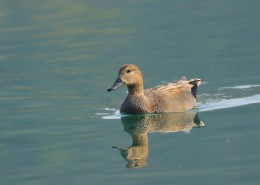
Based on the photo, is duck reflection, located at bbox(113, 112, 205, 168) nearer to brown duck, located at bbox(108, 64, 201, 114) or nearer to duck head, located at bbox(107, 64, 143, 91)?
brown duck, located at bbox(108, 64, 201, 114)

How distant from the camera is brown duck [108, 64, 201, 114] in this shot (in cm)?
1752

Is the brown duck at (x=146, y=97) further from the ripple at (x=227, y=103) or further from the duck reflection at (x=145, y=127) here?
the ripple at (x=227, y=103)

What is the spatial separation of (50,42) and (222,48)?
18.2 ft

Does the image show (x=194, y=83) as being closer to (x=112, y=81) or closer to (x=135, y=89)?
(x=135, y=89)

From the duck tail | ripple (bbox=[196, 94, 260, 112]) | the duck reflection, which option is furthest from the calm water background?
the duck tail

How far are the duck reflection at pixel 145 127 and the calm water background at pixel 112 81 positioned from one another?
0.49ft

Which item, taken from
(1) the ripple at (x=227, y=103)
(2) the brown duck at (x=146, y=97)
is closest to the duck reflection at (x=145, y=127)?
(2) the brown duck at (x=146, y=97)

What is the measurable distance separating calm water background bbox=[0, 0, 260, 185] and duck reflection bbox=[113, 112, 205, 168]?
15 centimetres

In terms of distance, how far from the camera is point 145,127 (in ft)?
53.8

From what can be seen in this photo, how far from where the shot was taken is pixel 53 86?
20047mm

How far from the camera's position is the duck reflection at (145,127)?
14.3 m

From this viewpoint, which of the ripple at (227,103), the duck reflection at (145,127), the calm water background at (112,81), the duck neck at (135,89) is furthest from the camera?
the duck neck at (135,89)

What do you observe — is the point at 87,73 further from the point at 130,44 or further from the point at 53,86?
the point at 130,44

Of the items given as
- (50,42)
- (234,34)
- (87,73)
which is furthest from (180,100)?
(50,42)
